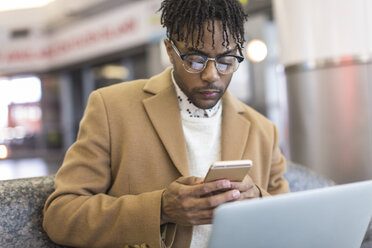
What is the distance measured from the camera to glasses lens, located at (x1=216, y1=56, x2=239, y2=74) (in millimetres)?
1610

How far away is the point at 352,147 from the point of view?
116 inches

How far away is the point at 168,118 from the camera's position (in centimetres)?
173

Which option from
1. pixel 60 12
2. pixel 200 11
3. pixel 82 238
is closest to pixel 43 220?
pixel 82 238

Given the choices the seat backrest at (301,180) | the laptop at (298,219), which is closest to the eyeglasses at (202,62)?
the laptop at (298,219)

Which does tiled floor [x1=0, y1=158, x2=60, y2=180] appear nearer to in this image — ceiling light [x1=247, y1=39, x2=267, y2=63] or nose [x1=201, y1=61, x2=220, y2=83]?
ceiling light [x1=247, y1=39, x2=267, y2=63]

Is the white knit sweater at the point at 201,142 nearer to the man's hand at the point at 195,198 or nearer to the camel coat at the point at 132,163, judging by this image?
the camel coat at the point at 132,163

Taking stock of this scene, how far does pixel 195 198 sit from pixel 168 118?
50 centimetres

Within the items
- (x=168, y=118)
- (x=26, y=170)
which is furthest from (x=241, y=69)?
(x=168, y=118)

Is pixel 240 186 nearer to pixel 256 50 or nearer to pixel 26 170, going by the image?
pixel 256 50

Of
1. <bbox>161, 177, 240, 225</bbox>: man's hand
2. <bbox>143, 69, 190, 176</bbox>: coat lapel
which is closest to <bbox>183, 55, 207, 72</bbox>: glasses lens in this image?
<bbox>143, 69, 190, 176</bbox>: coat lapel

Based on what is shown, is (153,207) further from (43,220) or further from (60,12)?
(60,12)

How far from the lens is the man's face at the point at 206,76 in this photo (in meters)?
1.58

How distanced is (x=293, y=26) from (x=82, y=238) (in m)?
2.22

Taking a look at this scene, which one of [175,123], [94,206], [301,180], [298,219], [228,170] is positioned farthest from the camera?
[301,180]
